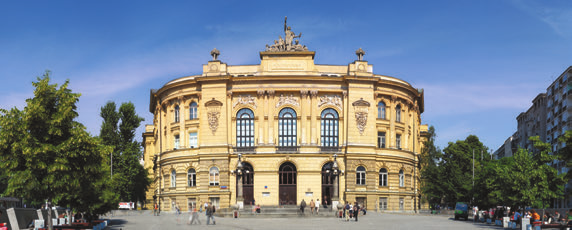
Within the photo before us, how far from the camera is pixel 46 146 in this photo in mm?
30906

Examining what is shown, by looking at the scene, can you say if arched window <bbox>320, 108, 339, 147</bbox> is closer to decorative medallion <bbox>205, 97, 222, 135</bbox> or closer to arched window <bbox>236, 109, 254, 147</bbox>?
arched window <bbox>236, 109, 254, 147</bbox>

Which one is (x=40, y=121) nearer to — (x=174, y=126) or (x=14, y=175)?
(x=14, y=175)

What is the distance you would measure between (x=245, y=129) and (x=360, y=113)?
13.2m

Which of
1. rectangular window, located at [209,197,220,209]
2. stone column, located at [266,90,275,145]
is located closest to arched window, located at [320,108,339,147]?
stone column, located at [266,90,275,145]

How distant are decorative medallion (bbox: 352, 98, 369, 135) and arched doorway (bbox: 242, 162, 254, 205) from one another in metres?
13.1

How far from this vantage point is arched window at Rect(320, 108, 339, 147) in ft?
238

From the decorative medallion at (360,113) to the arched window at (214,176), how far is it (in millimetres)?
16799

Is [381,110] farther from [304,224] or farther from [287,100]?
[304,224]

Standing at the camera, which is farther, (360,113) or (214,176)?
(360,113)

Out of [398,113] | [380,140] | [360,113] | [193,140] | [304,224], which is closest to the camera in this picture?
[304,224]

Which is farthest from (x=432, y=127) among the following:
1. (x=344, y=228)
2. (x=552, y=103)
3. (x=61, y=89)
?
(x=61, y=89)

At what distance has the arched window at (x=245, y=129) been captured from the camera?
238ft

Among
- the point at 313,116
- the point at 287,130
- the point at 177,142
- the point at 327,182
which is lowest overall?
the point at 327,182

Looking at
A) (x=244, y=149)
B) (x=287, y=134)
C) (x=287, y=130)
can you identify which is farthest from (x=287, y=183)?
(x=244, y=149)
